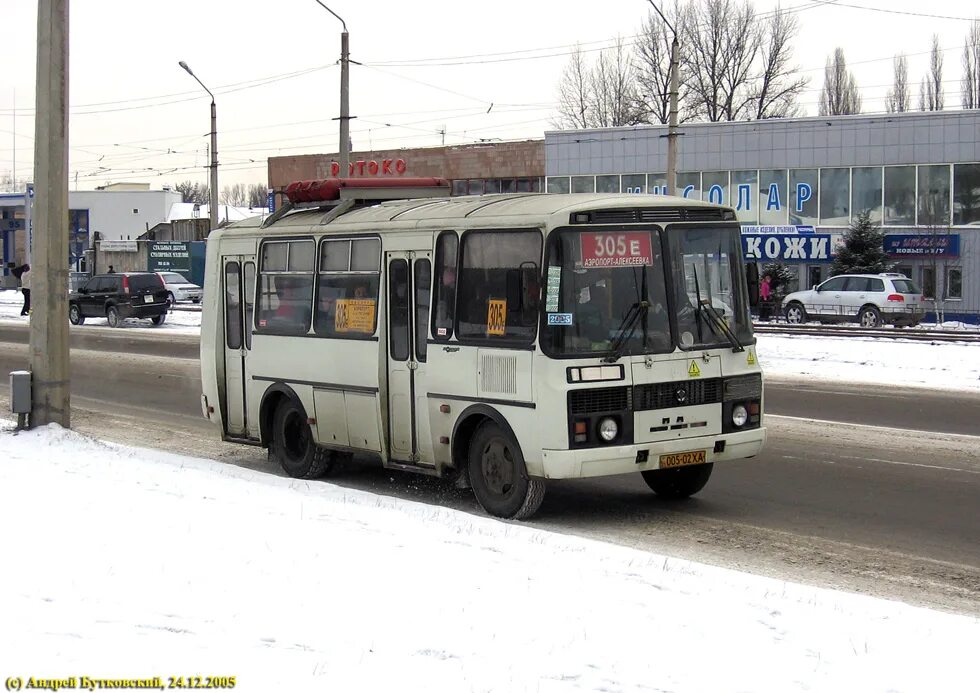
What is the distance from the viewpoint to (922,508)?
10016 mm

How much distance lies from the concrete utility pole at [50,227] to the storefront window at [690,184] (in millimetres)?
41949

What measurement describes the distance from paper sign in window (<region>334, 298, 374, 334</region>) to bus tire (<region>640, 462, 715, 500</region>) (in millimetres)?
2810

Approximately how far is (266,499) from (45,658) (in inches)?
163

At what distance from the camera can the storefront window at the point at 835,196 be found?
161 feet

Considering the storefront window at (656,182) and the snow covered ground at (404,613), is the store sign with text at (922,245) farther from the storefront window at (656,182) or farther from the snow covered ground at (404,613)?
the snow covered ground at (404,613)

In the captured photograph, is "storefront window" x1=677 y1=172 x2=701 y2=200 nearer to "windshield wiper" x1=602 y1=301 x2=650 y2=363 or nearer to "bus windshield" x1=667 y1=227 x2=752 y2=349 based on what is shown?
"bus windshield" x1=667 y1=227 x2=752 y2=349

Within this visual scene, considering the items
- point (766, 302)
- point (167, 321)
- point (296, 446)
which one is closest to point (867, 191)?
point (766, 302)

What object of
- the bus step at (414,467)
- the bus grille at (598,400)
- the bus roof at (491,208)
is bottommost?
the bus step at (414,467)

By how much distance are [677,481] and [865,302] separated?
89.4ft

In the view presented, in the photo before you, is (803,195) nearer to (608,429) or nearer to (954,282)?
(954,282)

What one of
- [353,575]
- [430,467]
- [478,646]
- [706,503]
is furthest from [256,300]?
[478,646]

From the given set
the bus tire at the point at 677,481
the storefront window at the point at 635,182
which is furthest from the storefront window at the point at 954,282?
the bus tire at the point at 677,481

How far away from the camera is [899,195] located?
157 ft

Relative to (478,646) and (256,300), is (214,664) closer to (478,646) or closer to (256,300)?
(478,646)
